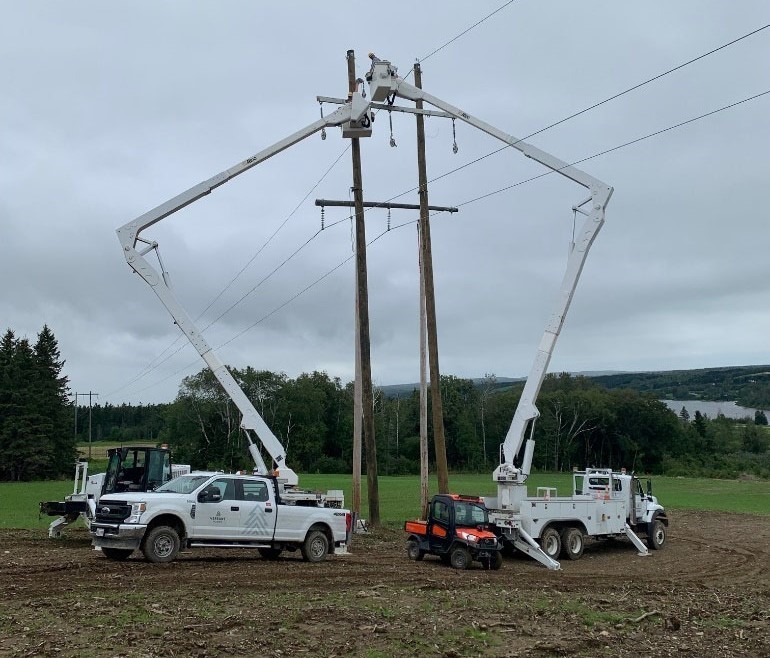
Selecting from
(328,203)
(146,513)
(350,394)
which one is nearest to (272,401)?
(350,394)

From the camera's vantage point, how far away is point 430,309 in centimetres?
2691

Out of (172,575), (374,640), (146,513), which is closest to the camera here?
(374,640)

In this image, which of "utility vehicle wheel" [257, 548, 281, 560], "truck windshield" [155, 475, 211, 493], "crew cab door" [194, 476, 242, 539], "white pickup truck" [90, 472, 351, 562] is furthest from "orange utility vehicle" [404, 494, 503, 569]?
"truck windshield" [155, 475, 211, 493]

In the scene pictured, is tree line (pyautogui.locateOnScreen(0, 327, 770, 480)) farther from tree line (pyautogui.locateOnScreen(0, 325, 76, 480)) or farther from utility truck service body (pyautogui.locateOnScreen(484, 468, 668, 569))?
utility truck service body (pyautogui.locateOnScreen(484, 468, 668, 569))

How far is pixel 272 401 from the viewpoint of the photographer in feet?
367

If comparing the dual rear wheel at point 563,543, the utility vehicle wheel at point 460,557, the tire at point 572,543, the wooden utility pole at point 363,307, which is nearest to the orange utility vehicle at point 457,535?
the utility vehicle wheel at point 460,557

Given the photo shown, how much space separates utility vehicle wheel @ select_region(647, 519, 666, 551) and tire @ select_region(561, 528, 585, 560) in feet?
13.6

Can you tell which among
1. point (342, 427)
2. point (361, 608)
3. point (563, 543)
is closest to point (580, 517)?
point (563, 543)

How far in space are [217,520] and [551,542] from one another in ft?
30.4

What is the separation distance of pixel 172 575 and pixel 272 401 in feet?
317

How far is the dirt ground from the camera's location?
10.8 metres

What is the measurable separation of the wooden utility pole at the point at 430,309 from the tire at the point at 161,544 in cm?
976

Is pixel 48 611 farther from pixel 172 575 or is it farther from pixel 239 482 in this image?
pixel 239 482

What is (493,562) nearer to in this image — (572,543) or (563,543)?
(563,543)
